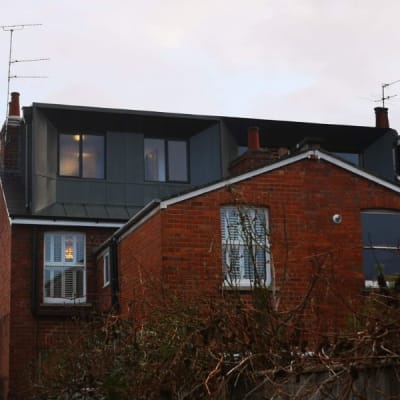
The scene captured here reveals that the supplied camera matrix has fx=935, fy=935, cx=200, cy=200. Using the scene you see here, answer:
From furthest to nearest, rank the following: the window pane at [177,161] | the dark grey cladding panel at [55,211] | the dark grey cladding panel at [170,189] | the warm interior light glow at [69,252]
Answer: the window pane at [177,161] → the dark grey cladding panel at [170,189] → the dark grey cladding panel at [55,211] → the warm interior light glow at [69,252]

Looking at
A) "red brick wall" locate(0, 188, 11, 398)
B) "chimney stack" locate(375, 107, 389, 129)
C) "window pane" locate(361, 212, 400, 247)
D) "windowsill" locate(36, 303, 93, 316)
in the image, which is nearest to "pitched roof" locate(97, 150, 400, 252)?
"window pane" locate(361, 212, 400, 247)

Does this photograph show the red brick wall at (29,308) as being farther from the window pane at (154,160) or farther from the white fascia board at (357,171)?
the white fascia board at (357,171)

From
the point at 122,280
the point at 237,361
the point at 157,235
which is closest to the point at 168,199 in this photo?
the point at 157,235

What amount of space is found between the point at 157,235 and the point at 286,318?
986 cm

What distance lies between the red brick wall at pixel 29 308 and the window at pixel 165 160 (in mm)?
3746

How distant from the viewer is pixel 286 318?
369 inches

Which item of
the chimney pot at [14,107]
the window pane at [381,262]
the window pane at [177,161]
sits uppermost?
the chimney pot at [14,107]

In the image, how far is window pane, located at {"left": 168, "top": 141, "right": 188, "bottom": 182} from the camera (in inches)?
1176

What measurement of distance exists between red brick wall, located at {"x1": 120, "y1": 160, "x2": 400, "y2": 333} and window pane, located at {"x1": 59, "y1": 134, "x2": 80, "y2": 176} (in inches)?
351

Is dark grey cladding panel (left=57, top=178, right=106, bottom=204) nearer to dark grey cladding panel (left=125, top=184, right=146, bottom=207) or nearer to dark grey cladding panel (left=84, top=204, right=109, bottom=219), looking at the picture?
dark grey cladding panel (left=84, top=204, right=109, bottom=219)

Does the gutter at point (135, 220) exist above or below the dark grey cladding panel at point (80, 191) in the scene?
below

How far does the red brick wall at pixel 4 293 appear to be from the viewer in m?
25.4

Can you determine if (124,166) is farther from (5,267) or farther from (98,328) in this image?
(98,328)

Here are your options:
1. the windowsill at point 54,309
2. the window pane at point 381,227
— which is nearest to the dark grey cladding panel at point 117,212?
the windowsill at point 54,309
